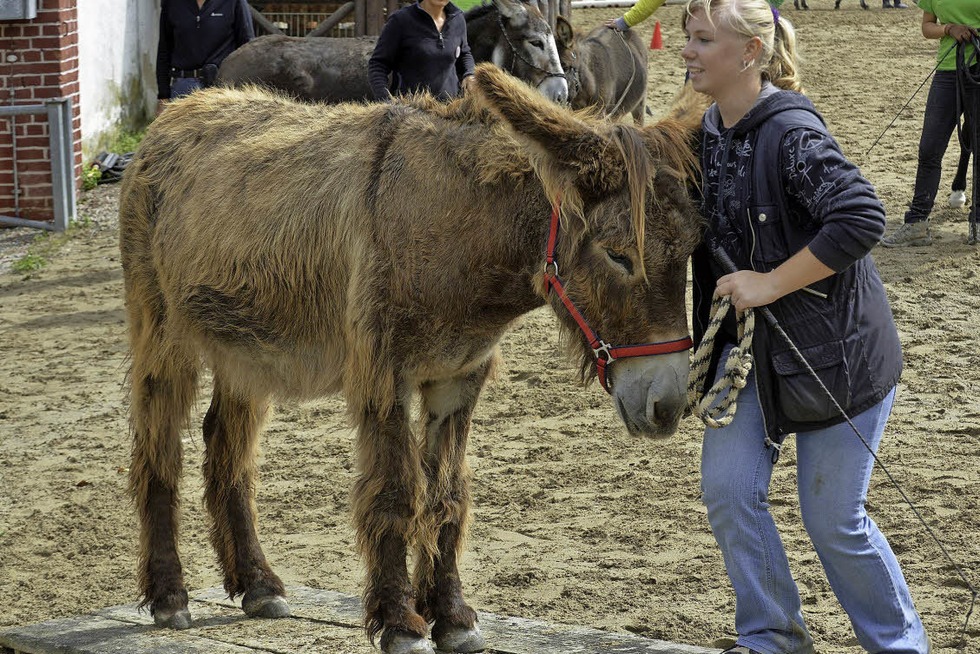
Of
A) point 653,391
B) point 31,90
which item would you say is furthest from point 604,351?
point 31,90

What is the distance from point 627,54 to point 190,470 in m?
7.65

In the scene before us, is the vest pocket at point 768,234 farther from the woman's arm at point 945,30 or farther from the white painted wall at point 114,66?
the white painted wall at point 114,66

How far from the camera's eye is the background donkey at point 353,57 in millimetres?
9586

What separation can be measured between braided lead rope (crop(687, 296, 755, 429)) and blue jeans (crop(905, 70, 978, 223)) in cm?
610

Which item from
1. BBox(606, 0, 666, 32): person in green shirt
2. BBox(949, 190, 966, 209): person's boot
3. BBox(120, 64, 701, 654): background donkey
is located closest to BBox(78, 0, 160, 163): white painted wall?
BBox(606, 0, 666, 32): person in green shirt

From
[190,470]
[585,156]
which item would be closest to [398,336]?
[585,156]

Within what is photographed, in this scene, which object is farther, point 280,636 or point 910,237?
point 910,237

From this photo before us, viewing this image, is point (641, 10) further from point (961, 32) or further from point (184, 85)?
point (184, 85)

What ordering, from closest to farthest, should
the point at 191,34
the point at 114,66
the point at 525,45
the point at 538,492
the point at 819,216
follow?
the point at 819,216 → the point at 538,492 → the point at 191,34 → the point at 525,45 → the point at 114,66

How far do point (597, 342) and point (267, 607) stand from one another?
1.79 metres

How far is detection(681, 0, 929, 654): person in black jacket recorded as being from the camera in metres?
3.00

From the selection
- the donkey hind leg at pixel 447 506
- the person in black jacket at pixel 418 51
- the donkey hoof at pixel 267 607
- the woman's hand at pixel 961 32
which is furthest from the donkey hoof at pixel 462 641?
the woman's hand at pixel 961 32

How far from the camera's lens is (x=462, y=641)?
3.88 meters

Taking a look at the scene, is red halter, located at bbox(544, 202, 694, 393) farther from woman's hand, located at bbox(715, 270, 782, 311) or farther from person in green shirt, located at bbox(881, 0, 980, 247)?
person in green shirt, located at bbox(881, 0, 980, 247)
